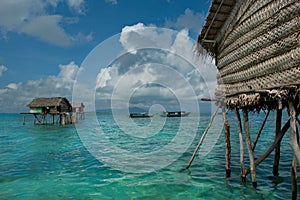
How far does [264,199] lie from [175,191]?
247 cm

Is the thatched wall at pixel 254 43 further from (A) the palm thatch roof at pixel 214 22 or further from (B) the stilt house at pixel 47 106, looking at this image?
(B) the stilt house at pixel 47 106

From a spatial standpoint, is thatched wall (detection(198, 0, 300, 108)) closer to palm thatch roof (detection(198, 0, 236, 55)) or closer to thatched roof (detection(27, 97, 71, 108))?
palm thatch roof (detection(198, 0, 236, 55))

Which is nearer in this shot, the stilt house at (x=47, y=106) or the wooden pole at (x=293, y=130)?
the wooden pole at (x=293, y=130)

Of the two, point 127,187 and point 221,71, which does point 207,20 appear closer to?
point 221,71

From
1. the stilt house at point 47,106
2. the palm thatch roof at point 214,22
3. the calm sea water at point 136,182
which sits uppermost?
the palm thatch roof at point 214,22

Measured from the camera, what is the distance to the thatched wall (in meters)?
4.96

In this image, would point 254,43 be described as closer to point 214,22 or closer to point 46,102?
point 214,22

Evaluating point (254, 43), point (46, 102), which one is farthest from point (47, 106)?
point (254, 43)

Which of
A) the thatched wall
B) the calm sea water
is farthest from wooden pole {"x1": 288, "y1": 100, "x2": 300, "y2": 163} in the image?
the calm sea water

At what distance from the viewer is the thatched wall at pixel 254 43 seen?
496 cm

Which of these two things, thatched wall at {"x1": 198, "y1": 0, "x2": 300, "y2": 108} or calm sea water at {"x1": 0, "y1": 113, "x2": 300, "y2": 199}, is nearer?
thatched wall at {"x1": 198, "y1": 0, "x2": 300, "y2": 108}

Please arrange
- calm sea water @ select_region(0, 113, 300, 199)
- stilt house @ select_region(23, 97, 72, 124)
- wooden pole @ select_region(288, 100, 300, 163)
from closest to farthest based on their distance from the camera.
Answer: wooden pole @ select_region(288, 100, 300, 163), calm sea water @ select_region(0, 113, 300, 199), stilt house @ select_region(23, 97, 72, 124)

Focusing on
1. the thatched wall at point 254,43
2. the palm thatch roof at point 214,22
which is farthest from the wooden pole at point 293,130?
the palm thatch roof at point 214,22

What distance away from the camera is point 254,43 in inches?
243
